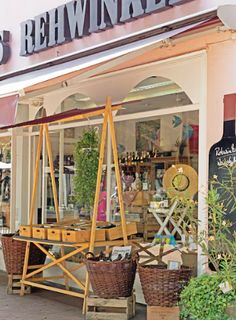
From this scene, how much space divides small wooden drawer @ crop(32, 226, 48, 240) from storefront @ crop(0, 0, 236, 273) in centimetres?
101

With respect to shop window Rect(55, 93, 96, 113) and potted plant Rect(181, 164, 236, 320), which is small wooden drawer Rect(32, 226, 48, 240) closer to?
shop window Rect(55, 93, 96, 113)

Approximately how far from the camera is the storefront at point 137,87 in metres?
5.78

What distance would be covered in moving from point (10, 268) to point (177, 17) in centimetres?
386

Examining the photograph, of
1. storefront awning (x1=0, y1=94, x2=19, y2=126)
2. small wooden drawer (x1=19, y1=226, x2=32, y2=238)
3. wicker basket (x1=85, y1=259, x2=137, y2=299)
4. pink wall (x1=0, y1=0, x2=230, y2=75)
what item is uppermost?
pink wall (x1=0, y1=0, x2=230, y2=75)

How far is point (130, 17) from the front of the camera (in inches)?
252

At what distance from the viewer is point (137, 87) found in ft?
23.6

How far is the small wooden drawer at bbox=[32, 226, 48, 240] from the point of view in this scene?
6.97 meters

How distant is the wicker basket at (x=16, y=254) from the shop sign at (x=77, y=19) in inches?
101

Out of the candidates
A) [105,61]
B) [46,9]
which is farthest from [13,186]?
[105,61]

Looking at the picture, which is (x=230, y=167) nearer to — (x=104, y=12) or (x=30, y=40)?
(x=104, y=12)

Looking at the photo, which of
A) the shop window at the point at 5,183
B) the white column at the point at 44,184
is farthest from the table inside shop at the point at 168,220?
the shop window at the point at 5,183

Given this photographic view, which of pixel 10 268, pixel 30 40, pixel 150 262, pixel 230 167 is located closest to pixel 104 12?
pixel 30 40

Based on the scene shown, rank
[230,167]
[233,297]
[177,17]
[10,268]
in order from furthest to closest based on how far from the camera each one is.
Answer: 1. [10,268]
2. [177,17]
3. [230,167]
4. [233,297]

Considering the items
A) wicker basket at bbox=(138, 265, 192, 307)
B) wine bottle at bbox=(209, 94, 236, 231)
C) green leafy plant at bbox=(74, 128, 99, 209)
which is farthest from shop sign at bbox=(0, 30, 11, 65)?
wicker basket at bbox=(138, 265, 192, 307)
